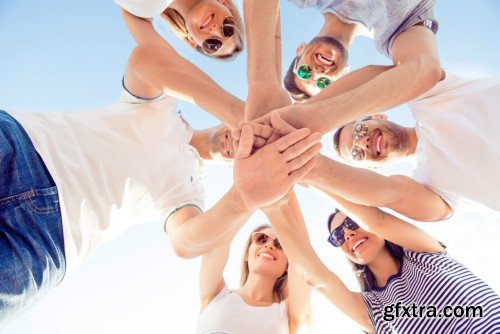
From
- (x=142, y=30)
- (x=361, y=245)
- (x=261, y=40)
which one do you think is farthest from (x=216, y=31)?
(x=361, y=245)

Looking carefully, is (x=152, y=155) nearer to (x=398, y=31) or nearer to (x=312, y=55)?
(x=312, y=55)

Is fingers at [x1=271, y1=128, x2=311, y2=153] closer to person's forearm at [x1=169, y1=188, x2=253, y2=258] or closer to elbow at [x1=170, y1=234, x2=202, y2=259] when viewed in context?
person's forearm at [x1=169, y1=188, x2=253, y2=258]

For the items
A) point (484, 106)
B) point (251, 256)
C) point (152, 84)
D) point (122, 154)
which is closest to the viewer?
point (122, 154)

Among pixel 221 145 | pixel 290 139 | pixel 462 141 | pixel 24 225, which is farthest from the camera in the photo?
pixel 221 145

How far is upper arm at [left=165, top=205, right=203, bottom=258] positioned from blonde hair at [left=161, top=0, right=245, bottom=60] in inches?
60.8

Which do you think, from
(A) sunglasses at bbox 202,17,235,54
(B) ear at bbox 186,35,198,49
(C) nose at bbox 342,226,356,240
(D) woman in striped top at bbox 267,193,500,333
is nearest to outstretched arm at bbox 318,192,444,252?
(D) woman in striped top at bbox 267,193,500,333

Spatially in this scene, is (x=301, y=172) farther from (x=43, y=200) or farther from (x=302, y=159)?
(x=43, y=200)

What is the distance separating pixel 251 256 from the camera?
3768 millimetres

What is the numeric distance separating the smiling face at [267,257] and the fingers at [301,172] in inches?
66.5

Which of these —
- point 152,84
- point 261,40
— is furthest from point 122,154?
point 261,40

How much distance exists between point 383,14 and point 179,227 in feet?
7.36

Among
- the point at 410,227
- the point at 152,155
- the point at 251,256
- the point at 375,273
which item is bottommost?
the point at 251,256

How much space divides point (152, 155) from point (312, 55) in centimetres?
172

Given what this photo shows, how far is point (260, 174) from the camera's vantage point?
1.96m
